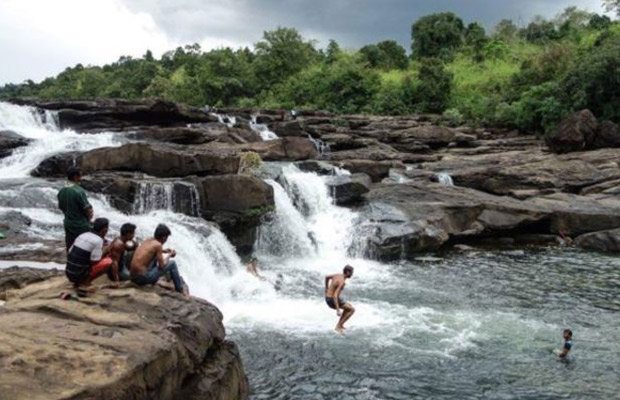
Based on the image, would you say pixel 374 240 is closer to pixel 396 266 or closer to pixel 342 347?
pixel 396 266

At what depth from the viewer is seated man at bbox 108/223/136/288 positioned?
30.0ft

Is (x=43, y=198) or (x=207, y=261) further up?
(x=43, y=198)

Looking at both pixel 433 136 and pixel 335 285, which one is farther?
pixel 433 136

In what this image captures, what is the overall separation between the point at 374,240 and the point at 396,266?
59.2 inches

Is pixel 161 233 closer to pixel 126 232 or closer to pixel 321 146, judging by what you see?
pixel 126 232

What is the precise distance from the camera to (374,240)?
69.3ft

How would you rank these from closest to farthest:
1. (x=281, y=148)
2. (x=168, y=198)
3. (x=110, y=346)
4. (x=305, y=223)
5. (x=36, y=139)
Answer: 1. (x=110, y=346)
2. (x=168, y=198)
3. (x=305, y=223)
4. (x=36, y=139)
5. (x=281, y=148)

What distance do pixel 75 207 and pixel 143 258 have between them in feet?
4.87

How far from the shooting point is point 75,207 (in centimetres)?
941

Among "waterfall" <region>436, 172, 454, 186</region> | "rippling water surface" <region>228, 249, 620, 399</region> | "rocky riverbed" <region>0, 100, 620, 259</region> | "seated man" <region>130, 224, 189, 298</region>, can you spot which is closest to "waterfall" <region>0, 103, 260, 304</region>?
"rocky riverbed" <region>0, 100, 620, 259</region>

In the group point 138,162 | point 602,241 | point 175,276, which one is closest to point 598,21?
point 602,241

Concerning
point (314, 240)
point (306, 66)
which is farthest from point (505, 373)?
point (306, 66)

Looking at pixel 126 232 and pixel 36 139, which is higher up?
pixel 36 139

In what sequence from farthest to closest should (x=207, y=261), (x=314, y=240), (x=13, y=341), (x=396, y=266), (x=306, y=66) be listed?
(x=306, y=66), (x=314, y=240), (x=396, y=266), (x=207, y=261), (x=13, y=341)
